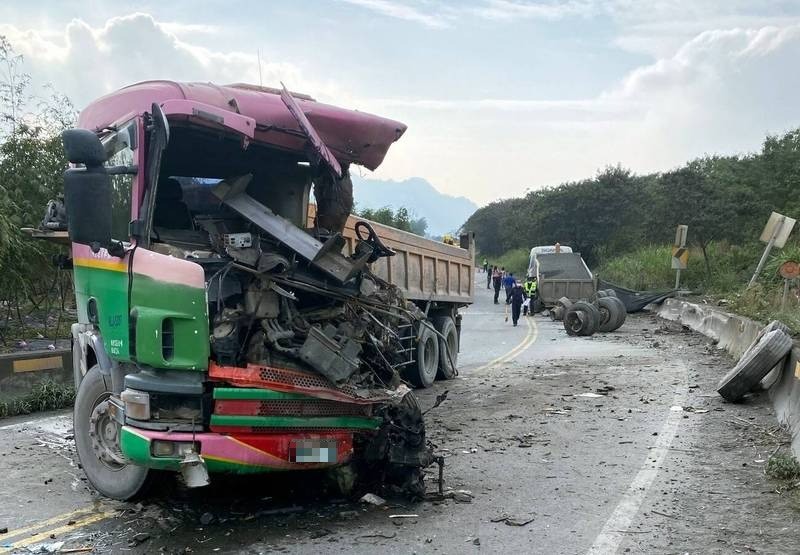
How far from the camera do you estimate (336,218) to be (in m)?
6.39

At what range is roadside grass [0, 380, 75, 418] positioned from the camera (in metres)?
8.45

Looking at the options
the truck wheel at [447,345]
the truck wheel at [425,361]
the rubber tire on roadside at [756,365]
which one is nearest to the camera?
the rubber tire on roadside at [756,365]

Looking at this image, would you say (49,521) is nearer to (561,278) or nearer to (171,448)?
(171,448)

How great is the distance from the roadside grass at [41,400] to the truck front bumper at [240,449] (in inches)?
189

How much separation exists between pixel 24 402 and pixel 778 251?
22.0 meters

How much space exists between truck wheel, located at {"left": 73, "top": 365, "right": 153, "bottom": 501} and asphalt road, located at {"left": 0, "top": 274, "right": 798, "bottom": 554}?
15 cm

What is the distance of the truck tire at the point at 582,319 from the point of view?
19.0 m

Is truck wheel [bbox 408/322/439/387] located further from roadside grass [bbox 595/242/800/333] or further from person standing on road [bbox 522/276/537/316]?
person standing on road [bbox 522/276/537/316]

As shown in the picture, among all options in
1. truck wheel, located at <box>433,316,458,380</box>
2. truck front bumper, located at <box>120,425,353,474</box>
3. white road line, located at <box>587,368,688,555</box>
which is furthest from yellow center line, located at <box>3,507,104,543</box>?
truck wheel, located at <box>433,316,458,380</box>

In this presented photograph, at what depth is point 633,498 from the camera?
5.26 metres

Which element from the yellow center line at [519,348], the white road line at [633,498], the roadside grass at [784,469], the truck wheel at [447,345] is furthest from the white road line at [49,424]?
the yellow center line at [519,348]

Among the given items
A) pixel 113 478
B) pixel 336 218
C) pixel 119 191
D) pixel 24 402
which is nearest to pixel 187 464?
pixel 113 478

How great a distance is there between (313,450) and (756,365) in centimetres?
605

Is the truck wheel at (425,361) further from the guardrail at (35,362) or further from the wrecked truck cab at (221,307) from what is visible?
the guardrail at (35,362)
